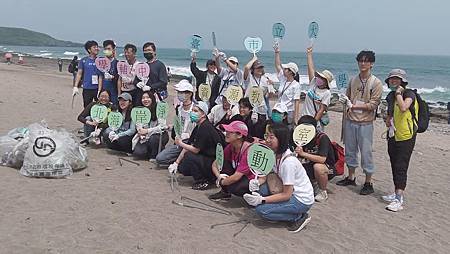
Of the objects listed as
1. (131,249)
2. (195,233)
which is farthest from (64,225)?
(195,233)

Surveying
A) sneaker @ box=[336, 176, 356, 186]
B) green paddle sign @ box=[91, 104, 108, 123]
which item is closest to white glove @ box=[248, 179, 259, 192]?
sneaker @ box=[336, 176, 356, 186]

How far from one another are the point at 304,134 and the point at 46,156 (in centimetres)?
302

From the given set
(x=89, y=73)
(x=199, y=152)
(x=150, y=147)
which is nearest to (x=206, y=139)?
(x=199, y=152)

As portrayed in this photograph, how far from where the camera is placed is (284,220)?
4.75 meters

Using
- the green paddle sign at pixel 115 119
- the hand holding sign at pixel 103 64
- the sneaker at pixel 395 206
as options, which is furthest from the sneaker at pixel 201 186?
the hand holding sign at pixel 103 64

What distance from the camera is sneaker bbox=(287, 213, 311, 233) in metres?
4.68

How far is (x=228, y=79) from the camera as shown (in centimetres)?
716

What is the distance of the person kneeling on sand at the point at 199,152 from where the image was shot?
18.6ft

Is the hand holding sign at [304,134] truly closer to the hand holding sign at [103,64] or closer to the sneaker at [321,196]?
the sneaker at [321,196]

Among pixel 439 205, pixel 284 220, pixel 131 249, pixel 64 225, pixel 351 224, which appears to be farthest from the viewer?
pixel 439 205

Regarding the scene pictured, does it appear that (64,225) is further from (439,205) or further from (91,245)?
(439,205)

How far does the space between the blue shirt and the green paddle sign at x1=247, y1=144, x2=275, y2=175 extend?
13.0 feet

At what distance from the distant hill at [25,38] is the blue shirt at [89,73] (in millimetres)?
151598

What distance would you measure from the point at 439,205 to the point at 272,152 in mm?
2886
